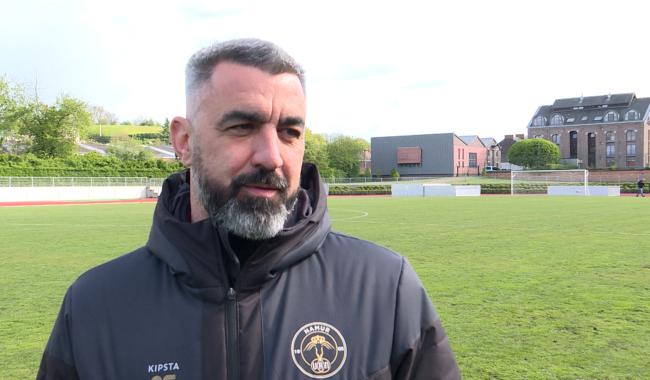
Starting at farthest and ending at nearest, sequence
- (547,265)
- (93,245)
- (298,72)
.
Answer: (93,245) → (547,265) → (298,72)

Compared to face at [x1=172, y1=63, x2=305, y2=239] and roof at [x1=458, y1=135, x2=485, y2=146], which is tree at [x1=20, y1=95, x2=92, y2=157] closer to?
roof at [x1=458, y1=135, x2=485, y2=146]

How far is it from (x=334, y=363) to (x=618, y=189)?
2118 inches

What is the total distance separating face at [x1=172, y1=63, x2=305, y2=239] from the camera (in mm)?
1876

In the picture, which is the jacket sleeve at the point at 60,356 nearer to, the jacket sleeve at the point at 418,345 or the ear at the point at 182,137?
the ear at the point at 182,137

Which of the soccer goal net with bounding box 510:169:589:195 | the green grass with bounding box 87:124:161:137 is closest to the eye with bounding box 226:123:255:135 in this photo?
the soccer goal net with bounding box 510:169:589:195

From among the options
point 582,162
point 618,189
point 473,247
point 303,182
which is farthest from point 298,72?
point 582,162

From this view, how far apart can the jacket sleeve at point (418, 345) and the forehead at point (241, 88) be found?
808 millimetres

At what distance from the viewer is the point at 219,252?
1.86m

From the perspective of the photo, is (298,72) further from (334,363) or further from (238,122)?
(334,363)

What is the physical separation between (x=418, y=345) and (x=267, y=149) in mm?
839

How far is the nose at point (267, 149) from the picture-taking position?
1.86 metres

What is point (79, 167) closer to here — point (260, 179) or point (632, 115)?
point (260, 179)

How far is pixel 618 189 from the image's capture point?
49031mm

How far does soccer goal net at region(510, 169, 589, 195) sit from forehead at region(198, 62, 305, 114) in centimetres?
5339
